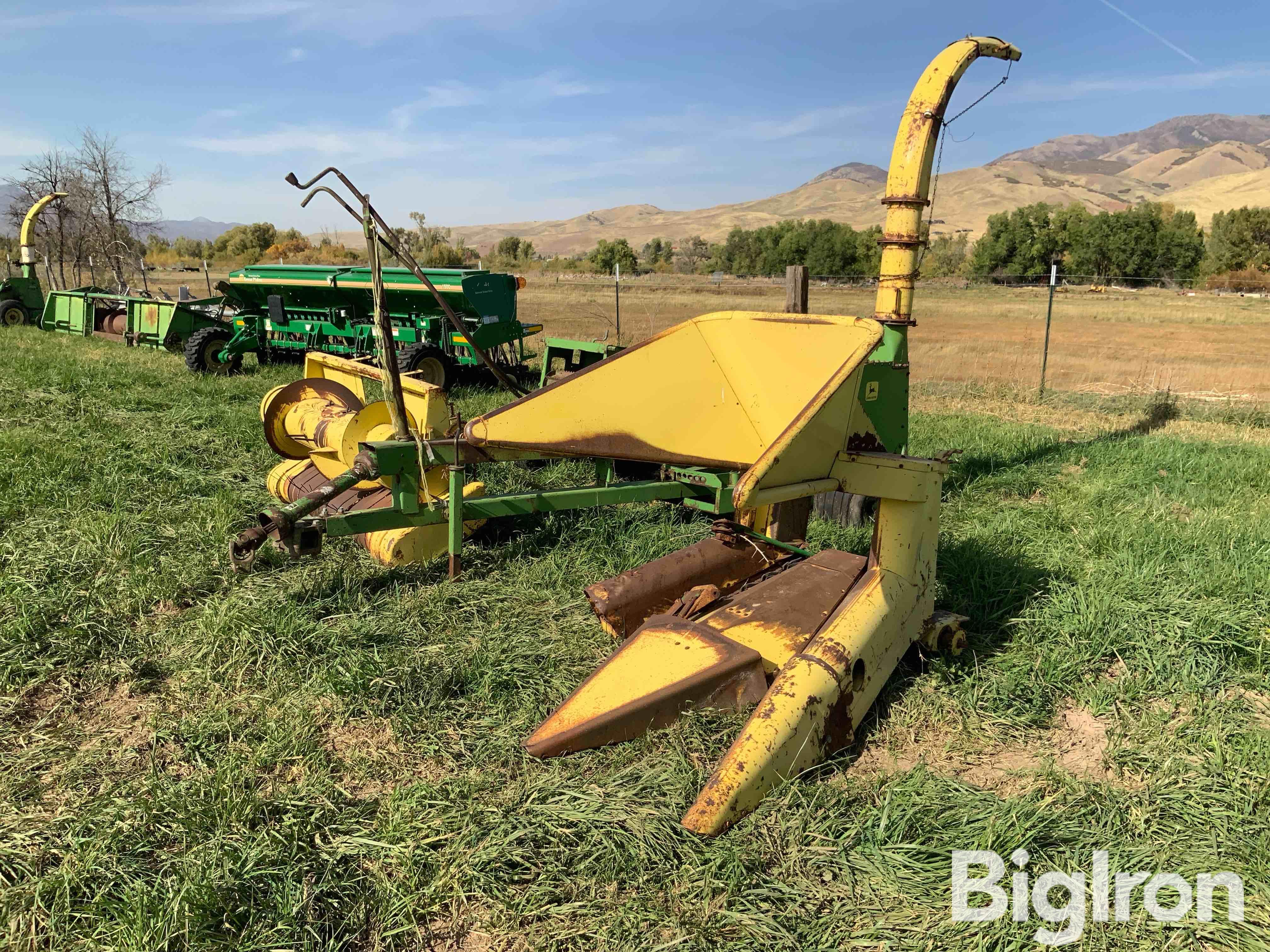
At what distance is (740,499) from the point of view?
9.57 ft

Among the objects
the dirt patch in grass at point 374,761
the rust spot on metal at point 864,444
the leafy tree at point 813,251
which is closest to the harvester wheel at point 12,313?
the dirt patch in grass at point 374,761

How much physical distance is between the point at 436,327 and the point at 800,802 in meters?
8.79

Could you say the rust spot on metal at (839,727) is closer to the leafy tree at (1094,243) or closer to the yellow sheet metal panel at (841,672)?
the yellow sheet metal panel at (841,672)

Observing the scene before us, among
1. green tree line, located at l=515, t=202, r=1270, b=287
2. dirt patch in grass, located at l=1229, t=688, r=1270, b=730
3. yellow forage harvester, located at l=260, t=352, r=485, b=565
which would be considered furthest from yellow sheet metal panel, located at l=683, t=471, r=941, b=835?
green tree line, located at l=515, t=202, r=1270, b=287

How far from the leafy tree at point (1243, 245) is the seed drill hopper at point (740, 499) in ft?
172

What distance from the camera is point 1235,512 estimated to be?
5730 mm

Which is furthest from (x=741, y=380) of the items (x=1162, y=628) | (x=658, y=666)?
(x=1162, y=628)

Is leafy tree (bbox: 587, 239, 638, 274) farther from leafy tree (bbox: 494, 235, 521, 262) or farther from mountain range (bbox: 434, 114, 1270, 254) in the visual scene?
mountain range (bbox: 434, 114, 1270, 254)

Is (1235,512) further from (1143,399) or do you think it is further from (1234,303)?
(1234,303)

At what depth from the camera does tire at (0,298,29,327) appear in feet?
54.6

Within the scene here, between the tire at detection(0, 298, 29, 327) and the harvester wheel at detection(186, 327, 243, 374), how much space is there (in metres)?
8.34

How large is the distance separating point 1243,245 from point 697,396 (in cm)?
5718

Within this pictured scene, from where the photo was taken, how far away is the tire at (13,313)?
54.6 feet

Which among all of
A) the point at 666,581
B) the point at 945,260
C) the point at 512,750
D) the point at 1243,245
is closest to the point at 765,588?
the point at 666,581
